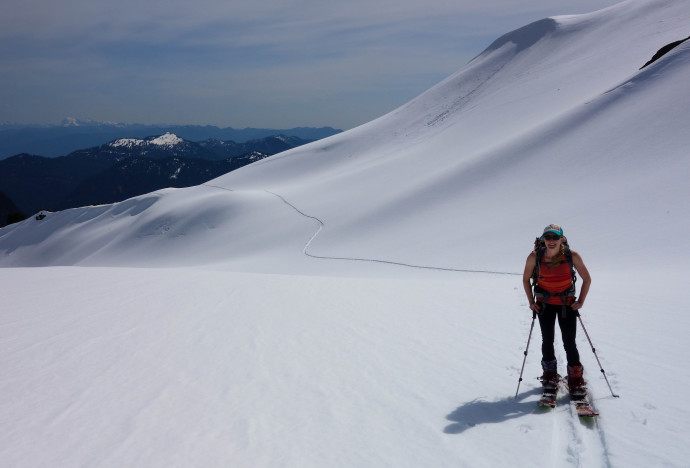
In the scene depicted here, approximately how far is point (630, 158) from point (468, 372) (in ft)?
72.6

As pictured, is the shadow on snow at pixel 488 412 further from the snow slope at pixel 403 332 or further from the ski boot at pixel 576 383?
the ski boot at pixel 576 383

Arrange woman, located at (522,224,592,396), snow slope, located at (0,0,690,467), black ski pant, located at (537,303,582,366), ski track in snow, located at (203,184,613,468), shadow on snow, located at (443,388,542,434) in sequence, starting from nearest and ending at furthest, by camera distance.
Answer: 1. ski track in snow, located at (203,184,613,468)
2. snow slope, located at (0,0,690,467)
3. shadow on snow, located at (443,388,542,434)
4. woman, located at (522,224,592,396)
5. black ski pant, located at (537,303,582,366)

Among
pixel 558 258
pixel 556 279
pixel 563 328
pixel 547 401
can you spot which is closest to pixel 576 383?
pixel 547 401

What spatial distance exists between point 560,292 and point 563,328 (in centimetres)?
54

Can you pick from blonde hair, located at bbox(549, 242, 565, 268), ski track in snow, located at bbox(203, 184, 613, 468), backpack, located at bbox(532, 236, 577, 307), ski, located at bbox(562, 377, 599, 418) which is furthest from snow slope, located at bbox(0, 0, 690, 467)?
blonde hair, located at bbox(549, 242, 565, 268)

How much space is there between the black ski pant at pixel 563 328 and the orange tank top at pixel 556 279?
134mm

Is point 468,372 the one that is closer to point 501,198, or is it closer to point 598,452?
point 598,452

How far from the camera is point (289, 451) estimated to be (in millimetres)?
5281

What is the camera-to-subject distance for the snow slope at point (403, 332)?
5.42 m

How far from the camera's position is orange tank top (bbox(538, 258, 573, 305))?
591cm

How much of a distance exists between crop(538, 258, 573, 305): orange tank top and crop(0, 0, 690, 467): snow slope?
4.89 feet

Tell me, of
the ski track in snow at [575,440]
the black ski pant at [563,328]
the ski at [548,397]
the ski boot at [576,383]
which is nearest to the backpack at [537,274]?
→ the black ski pant at [563,328]

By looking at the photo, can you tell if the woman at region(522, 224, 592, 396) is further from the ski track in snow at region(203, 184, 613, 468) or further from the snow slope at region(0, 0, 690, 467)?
the snow slope at region(0, 0, 690, 467)

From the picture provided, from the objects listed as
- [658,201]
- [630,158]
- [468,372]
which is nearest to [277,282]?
[468,372]
